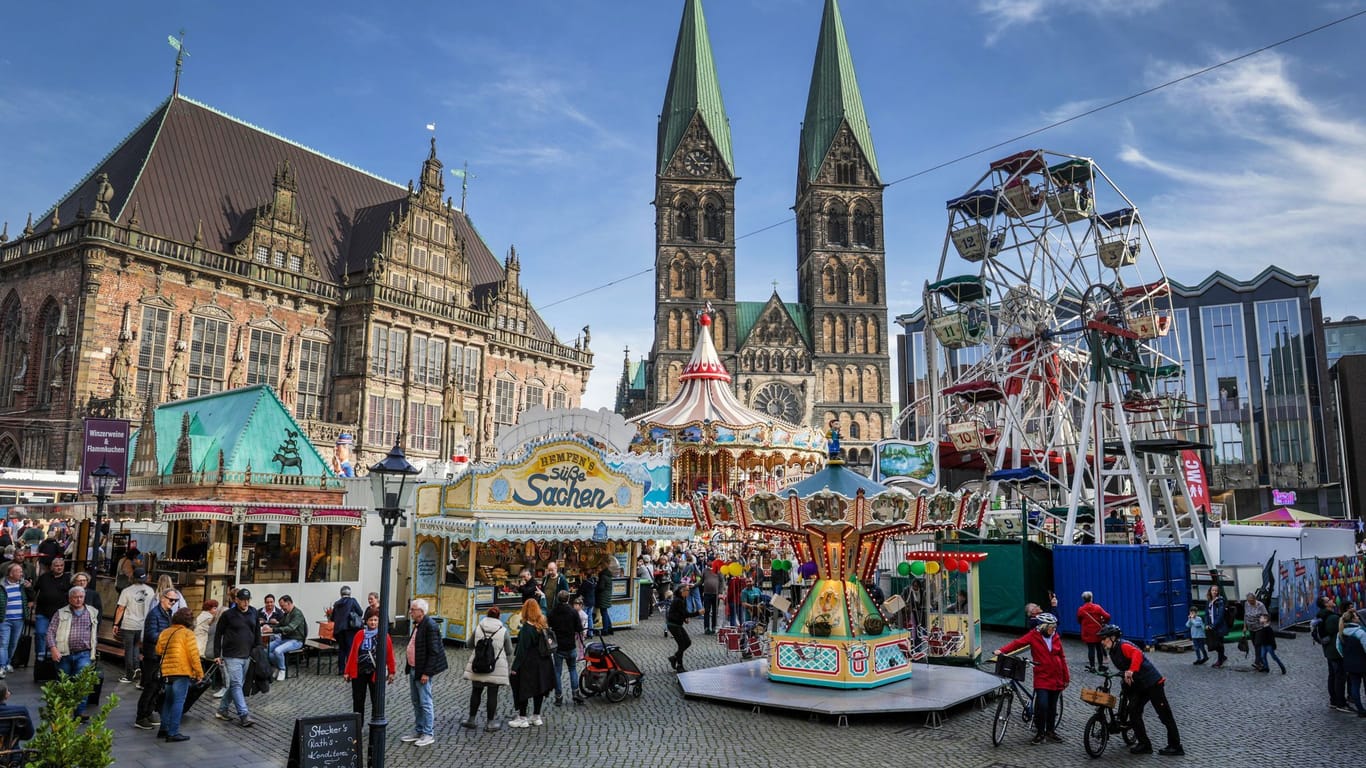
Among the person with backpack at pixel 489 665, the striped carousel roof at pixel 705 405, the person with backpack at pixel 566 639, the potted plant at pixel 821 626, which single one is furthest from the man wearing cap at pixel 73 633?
the striped carousel roof at pixel 705 405

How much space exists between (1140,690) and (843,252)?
65885 millimetres

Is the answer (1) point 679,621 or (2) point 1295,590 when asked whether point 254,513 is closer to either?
(1) point 679,621

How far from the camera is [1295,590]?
20.5 metres

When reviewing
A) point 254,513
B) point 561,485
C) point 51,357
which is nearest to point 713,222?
point 51,357

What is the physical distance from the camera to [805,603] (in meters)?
13.4

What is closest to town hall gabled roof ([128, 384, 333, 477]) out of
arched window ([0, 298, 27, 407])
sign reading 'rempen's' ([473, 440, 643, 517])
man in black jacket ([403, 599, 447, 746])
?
sign reading 'rempen's' ([473, 440, 643, 517])

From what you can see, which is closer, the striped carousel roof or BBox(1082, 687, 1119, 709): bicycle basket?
BBox(1082, 687, 1119, 709): bicycle basket

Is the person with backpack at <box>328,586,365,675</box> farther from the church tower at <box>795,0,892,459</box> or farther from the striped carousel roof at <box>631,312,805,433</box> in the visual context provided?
the church tower at <box>795,0,892,459</box>

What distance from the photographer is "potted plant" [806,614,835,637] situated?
1279 cm

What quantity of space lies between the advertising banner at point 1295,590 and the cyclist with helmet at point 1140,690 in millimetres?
13171

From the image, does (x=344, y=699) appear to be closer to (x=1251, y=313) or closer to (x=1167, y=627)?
(x=1167, y=627)

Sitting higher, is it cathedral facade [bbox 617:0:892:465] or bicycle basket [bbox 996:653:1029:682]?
cathedral facade [bbox 617:0:892:465]

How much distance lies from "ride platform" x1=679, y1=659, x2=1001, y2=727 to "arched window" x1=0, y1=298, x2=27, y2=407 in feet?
102

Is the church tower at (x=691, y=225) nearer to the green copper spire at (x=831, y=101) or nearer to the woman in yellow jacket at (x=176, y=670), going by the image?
the green copper spire at (x=831, y=101)
